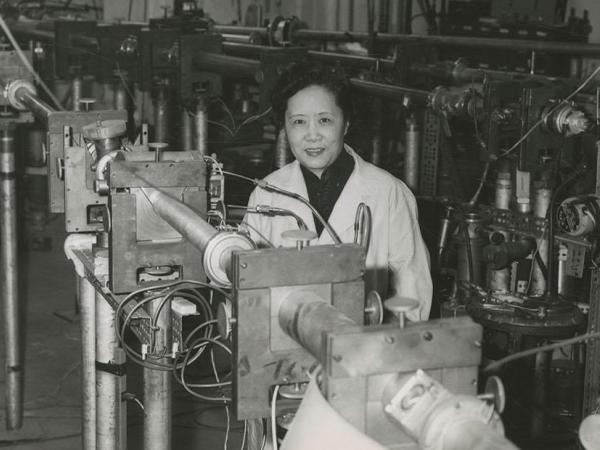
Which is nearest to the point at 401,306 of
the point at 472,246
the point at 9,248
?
the point at 472,246

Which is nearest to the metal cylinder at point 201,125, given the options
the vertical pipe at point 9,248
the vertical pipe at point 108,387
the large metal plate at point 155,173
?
the vertical pipe at point 9,248

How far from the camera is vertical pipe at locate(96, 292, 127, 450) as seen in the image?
2109 mm

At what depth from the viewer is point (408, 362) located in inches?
39.2

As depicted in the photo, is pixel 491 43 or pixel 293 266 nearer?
pixel 293 266

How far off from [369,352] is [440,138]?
3019mm

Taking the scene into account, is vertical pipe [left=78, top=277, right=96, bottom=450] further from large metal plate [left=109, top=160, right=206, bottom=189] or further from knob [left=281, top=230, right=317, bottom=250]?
knob [left=281, top=230, right=317, bottom=250]

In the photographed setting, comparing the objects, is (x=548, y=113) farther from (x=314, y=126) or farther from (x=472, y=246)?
(x=314, y=126)

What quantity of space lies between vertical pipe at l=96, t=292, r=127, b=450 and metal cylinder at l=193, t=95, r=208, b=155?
2.19 m

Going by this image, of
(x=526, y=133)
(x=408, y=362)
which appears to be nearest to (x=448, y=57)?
(x=526, y=133)

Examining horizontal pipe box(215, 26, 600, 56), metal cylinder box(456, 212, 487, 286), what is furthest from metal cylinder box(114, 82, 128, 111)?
metal cylinder box(456, 212, 487, 286)

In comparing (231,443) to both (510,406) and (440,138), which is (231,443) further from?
(440,138)

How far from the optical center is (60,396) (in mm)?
3809

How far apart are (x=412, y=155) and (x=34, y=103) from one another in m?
1.61

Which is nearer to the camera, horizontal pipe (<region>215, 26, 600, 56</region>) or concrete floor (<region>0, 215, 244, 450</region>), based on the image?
concrete floor (<region>0, 215, 244, 450</region>)
